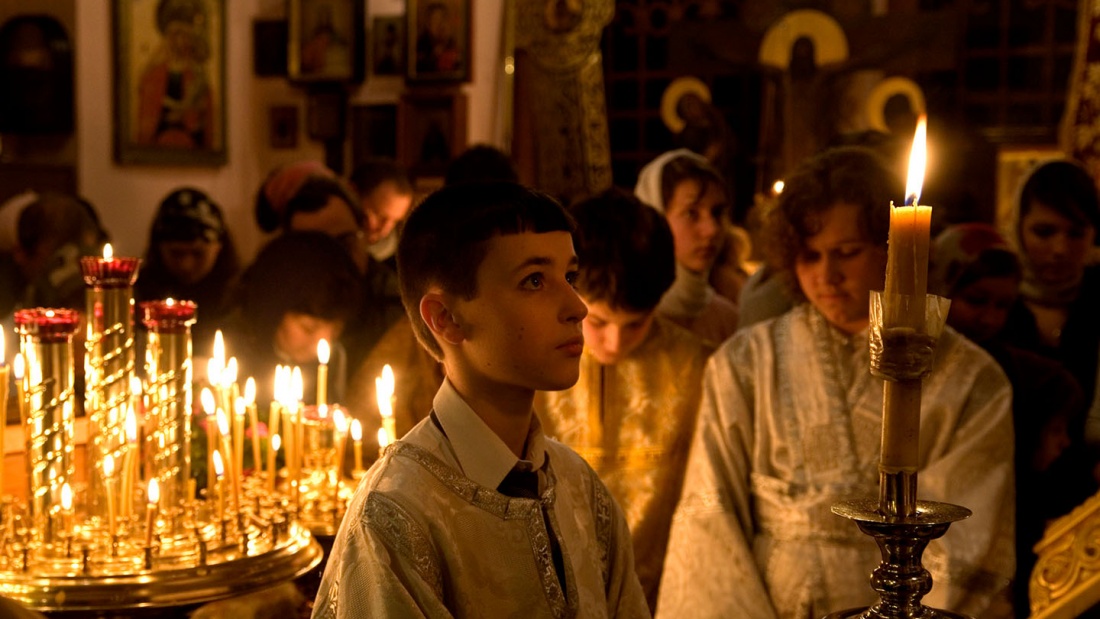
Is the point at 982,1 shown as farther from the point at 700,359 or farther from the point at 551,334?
the point at 551,334

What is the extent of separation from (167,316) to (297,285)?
3.49 feet

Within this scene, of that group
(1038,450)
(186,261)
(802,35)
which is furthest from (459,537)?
(802,35)

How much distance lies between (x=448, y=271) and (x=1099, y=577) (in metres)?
1.58

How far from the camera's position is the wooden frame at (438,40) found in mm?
8273

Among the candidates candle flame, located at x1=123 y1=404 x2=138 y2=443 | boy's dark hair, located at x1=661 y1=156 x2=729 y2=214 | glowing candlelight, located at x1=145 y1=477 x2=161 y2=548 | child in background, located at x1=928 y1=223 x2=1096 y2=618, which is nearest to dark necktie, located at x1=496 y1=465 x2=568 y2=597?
glowing candlelight, located at x1=145 y1=477 x2=161 y2=548

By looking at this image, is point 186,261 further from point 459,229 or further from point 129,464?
point 459,229

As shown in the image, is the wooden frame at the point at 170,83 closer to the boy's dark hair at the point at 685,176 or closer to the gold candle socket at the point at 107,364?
the boy's dark hair at the point at 685,176

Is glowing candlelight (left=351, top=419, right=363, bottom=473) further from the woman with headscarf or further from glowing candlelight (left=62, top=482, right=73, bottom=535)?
the woman with headscarf

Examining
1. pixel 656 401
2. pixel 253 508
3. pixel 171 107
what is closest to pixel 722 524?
pixel 656 401

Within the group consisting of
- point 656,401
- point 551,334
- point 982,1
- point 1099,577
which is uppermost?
point 982,1

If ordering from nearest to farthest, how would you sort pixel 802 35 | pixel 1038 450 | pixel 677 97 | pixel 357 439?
pixel 357 439 < pixel 1038 450 < pixel 802 35 < pixel 677 97

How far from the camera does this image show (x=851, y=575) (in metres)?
2.20

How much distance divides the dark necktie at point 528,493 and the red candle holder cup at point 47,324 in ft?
3.17

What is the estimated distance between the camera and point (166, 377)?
2199mm
